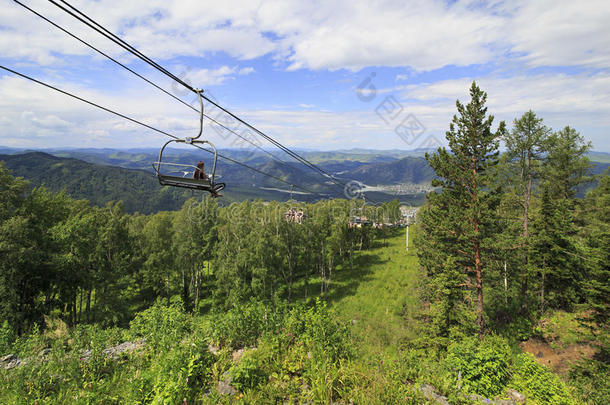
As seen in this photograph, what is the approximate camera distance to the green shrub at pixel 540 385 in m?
6.51

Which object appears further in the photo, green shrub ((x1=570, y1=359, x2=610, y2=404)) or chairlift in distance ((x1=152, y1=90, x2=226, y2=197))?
green shrub ((x1=570, y1=359, x2=610, y2=404))

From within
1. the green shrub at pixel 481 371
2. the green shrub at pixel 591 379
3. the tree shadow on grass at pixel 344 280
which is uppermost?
the green shrub at pixel 481 371

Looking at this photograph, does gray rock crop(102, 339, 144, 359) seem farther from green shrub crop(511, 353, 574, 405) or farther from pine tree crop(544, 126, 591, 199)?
pine tree crop(544, 126, 591, 199)

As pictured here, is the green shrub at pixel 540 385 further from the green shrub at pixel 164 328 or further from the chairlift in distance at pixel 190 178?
the chairlift in distance at pixel 190 178

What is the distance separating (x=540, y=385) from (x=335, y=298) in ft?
99.3

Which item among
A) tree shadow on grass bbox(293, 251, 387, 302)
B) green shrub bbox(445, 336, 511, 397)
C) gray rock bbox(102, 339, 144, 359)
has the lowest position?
tree shadow on grass bbox(293, 251, 387, 302)

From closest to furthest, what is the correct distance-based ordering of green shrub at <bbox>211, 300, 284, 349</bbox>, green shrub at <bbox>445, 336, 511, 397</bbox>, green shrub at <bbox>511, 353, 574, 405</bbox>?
green shrub at <bbox>511, 353, 574, 405</bbox> → green shrub at <bbox>211, 300, 284, 349</bbox> → green shrub at <bbox>445, 336, 511, 397</bbox>

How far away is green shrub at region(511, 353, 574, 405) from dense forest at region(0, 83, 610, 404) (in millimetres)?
56

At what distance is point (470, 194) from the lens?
16156 mm

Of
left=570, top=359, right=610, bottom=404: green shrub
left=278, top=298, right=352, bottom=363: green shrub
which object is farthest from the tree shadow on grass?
left=278, top=298, right=352, bottom=363: green shrub

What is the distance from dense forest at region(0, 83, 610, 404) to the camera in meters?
5.75

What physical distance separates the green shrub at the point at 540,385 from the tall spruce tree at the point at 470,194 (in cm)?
836

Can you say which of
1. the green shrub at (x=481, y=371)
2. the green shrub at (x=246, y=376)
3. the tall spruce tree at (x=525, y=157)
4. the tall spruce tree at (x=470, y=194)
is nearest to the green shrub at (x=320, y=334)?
the green shrub at (x=246, y=376)

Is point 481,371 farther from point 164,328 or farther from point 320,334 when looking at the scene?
point 164,328
